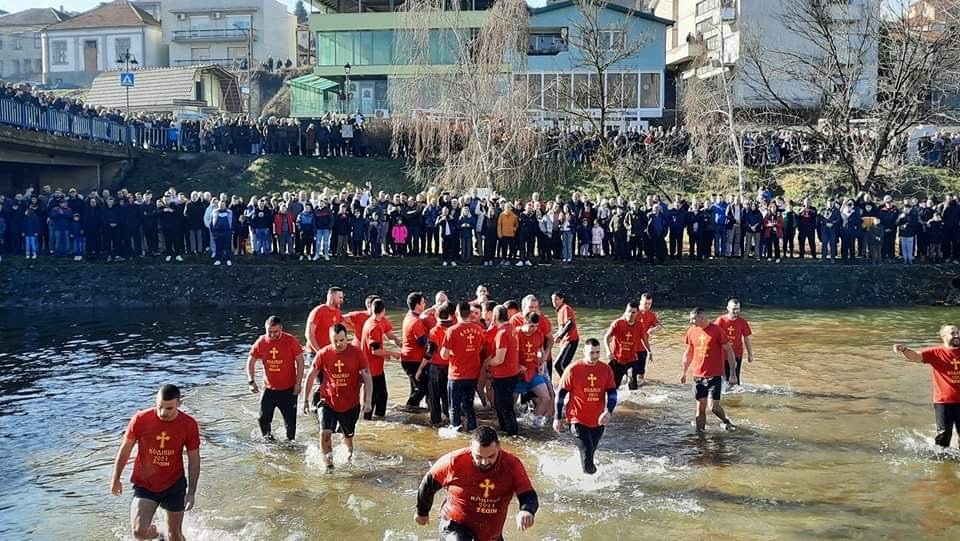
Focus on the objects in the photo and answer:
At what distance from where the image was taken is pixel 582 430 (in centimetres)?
1041

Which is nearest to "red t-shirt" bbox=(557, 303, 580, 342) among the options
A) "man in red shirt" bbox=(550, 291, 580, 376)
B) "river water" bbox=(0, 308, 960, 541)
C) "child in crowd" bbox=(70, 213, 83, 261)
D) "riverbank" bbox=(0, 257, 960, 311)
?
"man in red shirt" bbox=(550, 291, 580, 376)

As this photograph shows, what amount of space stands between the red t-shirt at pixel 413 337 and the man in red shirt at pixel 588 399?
358 centimetres

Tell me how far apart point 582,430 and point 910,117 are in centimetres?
2666

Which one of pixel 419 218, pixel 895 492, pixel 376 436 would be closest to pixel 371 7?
pixel 419 218

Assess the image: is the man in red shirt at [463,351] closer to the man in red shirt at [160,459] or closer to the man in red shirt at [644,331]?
the man in red shirt at [644,331]

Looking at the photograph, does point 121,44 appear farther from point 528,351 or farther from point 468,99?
point 528,351

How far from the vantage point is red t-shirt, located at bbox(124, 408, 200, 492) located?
8.26 meters

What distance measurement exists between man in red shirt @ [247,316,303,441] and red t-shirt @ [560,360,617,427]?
3632 millimetres

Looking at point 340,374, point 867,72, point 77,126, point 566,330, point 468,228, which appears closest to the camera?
point 340,374

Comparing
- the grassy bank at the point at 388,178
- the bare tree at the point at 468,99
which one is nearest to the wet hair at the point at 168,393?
the bare tree at the point at 468,99

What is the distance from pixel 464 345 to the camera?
1229 cm

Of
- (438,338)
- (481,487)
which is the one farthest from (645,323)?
(481,487)

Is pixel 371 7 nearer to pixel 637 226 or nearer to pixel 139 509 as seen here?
pixel 637 226

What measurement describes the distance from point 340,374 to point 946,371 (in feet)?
24.7
